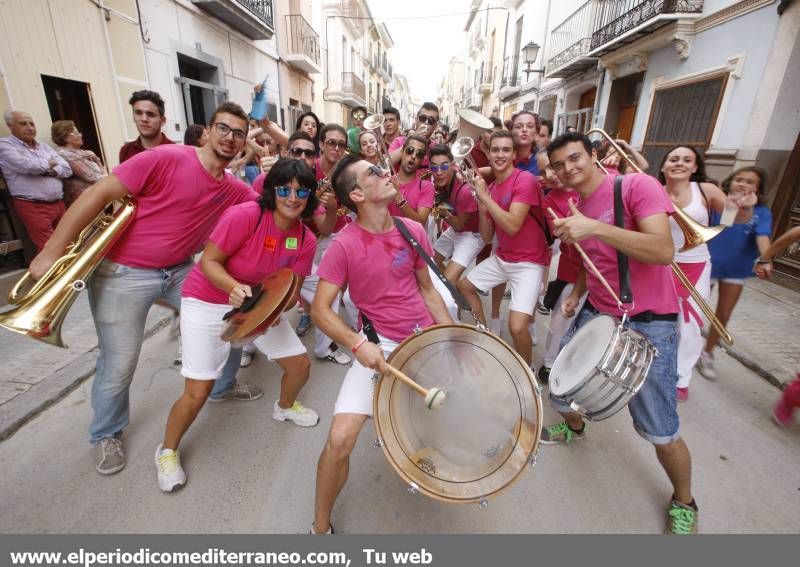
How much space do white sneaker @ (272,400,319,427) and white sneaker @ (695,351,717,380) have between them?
3547 millimetres

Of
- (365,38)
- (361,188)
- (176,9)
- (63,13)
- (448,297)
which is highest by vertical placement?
(365,38)

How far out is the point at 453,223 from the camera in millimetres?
4023

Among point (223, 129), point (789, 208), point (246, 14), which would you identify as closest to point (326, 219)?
point (223, 129)

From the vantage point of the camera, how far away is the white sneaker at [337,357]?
3791 millimetres

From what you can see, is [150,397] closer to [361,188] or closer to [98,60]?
[361,188]

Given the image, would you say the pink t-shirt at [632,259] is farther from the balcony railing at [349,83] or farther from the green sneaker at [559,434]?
the balcony railing at [349,83]


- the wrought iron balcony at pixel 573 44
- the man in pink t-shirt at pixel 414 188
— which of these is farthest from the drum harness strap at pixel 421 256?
the wrought iron balcony at pixel 573 44

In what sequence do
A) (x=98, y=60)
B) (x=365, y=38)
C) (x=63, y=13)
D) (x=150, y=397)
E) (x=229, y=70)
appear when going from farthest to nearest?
(x=365, y=38) < (x=229, y=70) < (x=98, y=60) < (x=63, y=13) < (x=150, y=397)

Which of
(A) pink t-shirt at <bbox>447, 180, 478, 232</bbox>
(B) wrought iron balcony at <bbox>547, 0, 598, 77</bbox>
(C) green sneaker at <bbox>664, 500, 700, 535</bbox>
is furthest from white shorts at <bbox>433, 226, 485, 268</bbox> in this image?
(B) wrought iron balcony at <bbox>547, 0, 598, 77</bbox>

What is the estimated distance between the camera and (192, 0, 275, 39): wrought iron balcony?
899 centimetres

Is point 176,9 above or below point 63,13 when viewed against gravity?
above

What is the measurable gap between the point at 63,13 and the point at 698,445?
8379 mm

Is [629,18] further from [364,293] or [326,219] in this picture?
[364,293]

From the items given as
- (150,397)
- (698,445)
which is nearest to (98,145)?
(150,397)
